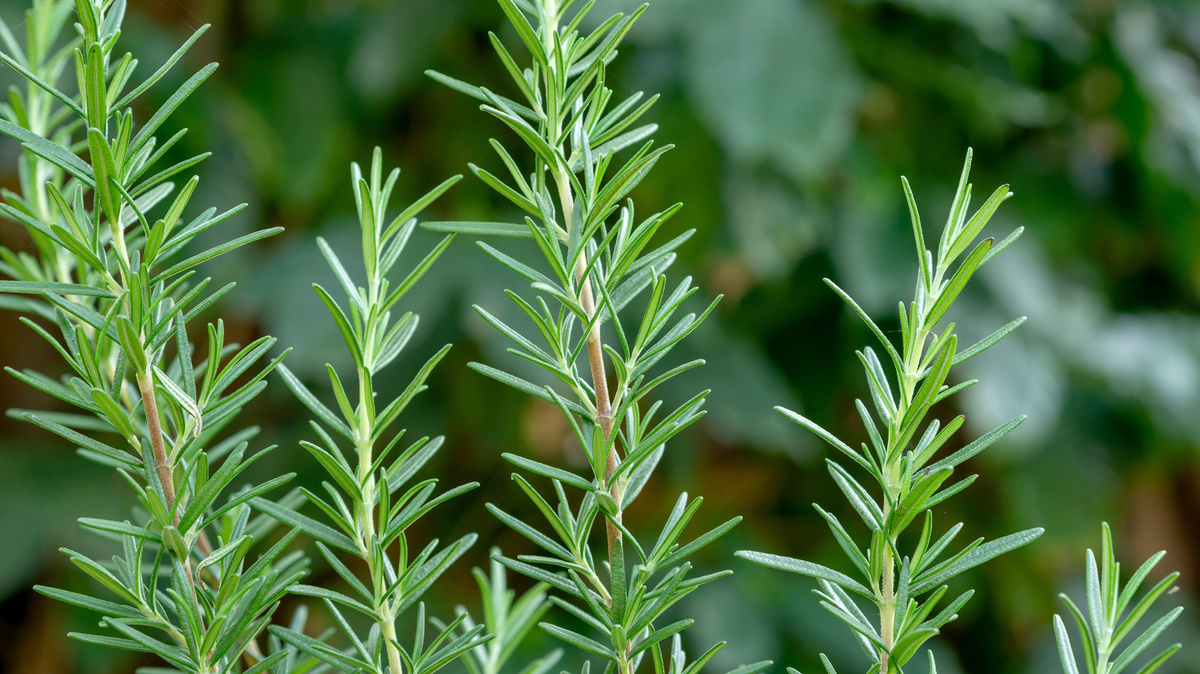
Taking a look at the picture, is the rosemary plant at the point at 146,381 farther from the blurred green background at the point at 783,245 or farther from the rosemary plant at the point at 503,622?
the blurred green background at the point at 783,245

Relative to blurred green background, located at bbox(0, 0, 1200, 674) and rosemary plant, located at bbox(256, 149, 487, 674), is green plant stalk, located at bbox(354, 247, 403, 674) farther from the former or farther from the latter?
blurred green background, located at bbox(0, 0, 1200, 674)

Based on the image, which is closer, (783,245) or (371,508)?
(371,508)

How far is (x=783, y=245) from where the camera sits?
72 cm

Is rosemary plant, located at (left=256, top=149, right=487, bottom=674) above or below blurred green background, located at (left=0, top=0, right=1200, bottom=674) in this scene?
below

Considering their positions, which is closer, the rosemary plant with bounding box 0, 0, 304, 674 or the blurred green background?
the rosemary plant with bounding box 0, 0, 304, 674

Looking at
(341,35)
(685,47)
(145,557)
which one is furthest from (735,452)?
(145,557)

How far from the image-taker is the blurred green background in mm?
645

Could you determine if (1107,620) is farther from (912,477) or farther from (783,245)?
(783,245)

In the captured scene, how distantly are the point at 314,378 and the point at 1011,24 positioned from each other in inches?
24.9

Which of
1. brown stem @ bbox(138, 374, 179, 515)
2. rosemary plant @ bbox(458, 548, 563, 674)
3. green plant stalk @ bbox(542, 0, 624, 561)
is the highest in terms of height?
green plant stalk @ bbox(542, 0, 624, 561)

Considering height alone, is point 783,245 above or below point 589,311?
above

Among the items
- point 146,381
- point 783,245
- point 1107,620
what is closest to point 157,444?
point 146,381

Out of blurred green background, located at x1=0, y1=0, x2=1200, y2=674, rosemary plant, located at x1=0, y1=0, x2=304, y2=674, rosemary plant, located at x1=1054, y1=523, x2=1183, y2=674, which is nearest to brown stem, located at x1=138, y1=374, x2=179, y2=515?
rosemary plant, located at x1=0, y1=0, x2=304, y2=674

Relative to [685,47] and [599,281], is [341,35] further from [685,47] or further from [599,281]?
[599,281]
